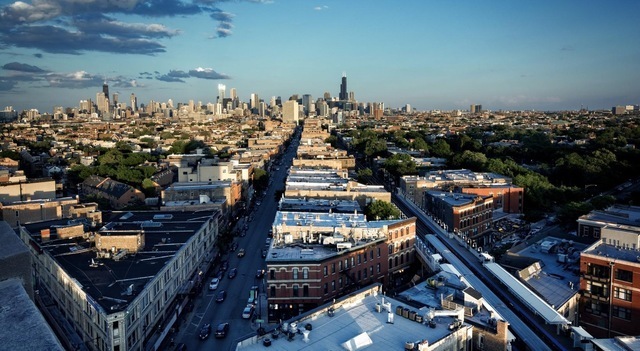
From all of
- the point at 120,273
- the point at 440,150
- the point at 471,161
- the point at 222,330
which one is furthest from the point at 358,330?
the point at 440,150

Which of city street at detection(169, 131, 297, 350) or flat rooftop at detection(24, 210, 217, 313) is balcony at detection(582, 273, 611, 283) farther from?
flat rooftop at detection(24, 210, 217, 313)

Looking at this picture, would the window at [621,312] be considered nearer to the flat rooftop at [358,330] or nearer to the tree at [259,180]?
the flat rooftop at [358,330]

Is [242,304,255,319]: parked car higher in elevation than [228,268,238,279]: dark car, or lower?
lower

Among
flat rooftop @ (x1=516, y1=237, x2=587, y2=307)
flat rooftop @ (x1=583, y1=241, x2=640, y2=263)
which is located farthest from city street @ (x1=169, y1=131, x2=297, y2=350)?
flat rooftop @ (x1=583, y1=241, x2=640, y2=263)

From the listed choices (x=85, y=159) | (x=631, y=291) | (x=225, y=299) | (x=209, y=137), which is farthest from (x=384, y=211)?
(x=209, y=137)

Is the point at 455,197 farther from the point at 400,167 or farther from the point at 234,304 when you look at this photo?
the point at 234,304

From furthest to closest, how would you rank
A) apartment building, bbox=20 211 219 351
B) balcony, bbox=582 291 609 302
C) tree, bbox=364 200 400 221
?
tree, bbox=364 200 400 221
balcony, bbox=582 291 609 302
apartment building, bbox=20 211 219 351

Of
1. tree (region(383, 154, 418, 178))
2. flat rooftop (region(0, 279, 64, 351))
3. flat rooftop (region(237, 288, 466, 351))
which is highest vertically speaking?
flat rooftop (region(0, 279, 64, 351))
